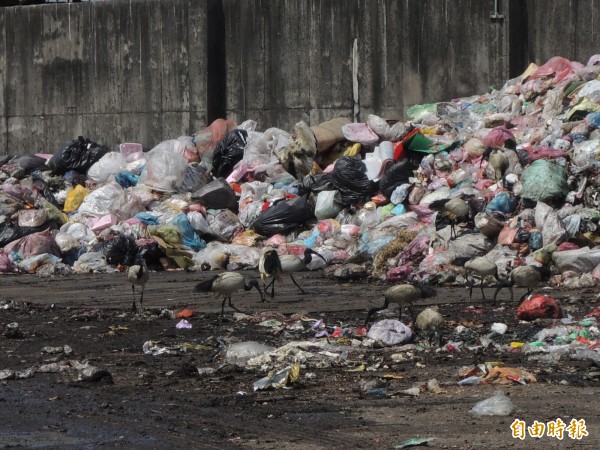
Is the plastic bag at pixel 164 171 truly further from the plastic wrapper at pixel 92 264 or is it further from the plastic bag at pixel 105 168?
the plastic wrapper at pixel 92 264

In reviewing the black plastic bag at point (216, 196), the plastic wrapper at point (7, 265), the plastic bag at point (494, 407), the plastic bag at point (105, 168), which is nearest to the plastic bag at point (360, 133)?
the black plastic bag at point (216, 196)

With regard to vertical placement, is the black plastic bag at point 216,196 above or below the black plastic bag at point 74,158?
below

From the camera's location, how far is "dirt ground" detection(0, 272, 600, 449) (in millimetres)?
5523

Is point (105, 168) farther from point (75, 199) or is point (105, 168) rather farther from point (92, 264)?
point (92, 264)

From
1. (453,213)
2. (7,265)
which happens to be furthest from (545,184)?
(7,265)

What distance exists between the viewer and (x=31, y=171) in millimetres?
18625

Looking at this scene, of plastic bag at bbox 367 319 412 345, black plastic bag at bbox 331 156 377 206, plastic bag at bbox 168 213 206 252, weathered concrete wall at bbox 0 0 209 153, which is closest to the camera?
plastic bag at bbox 367 319 412 345

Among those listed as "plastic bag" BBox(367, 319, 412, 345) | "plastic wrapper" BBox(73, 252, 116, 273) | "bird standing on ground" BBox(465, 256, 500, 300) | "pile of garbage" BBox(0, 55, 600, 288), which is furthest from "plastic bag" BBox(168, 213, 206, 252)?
"plastic bag" BBox(367, 319, 412, 345)

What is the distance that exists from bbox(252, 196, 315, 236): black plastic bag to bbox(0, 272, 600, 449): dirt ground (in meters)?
4.50

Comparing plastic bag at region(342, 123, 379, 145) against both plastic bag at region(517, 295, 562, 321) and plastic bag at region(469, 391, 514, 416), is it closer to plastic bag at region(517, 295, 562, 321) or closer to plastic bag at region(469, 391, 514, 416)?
plastic bag at region(517, 295, 562, 321)

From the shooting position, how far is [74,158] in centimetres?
1834

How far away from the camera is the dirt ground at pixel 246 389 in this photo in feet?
18.1

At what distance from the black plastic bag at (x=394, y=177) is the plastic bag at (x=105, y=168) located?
459 centimetres

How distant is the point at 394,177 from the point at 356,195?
538 millimetres
